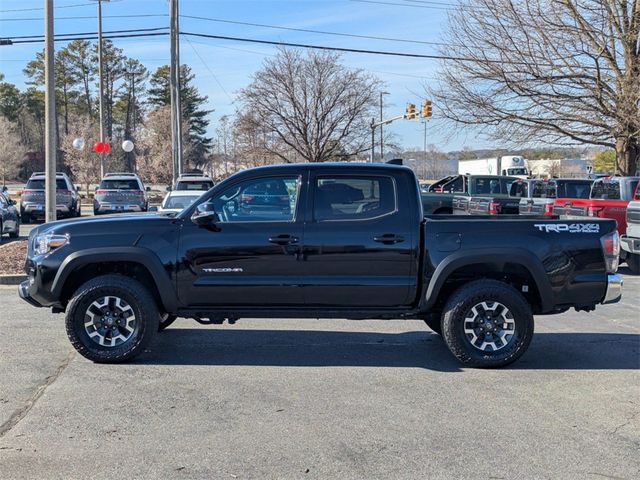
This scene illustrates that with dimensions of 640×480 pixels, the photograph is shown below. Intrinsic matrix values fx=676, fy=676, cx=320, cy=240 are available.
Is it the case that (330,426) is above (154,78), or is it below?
below

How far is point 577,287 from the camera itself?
6457mm

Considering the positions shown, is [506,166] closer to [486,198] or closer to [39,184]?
[486,198]

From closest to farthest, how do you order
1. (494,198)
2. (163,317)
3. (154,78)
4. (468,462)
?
1. (468,462)
2. (163,317)
3. (494,198)
4. (154,78)

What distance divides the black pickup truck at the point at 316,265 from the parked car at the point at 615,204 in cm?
821

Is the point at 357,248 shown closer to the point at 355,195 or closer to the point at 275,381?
the point at 355,195

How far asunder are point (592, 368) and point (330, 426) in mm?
3050

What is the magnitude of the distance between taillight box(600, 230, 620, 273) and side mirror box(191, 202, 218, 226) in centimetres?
370

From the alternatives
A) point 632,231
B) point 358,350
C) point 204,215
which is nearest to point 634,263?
point 632,231

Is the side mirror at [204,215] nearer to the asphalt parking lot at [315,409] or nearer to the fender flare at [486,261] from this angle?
the asphalt parking lot at [315,409]

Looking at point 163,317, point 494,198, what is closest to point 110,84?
point 494,198

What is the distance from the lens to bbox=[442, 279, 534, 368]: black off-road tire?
637 cm

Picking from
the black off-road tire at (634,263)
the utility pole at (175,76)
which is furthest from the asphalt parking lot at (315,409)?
the utility pole at (175,76)

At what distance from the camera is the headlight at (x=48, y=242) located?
638 centimetres

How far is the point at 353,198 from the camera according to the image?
6574mm
